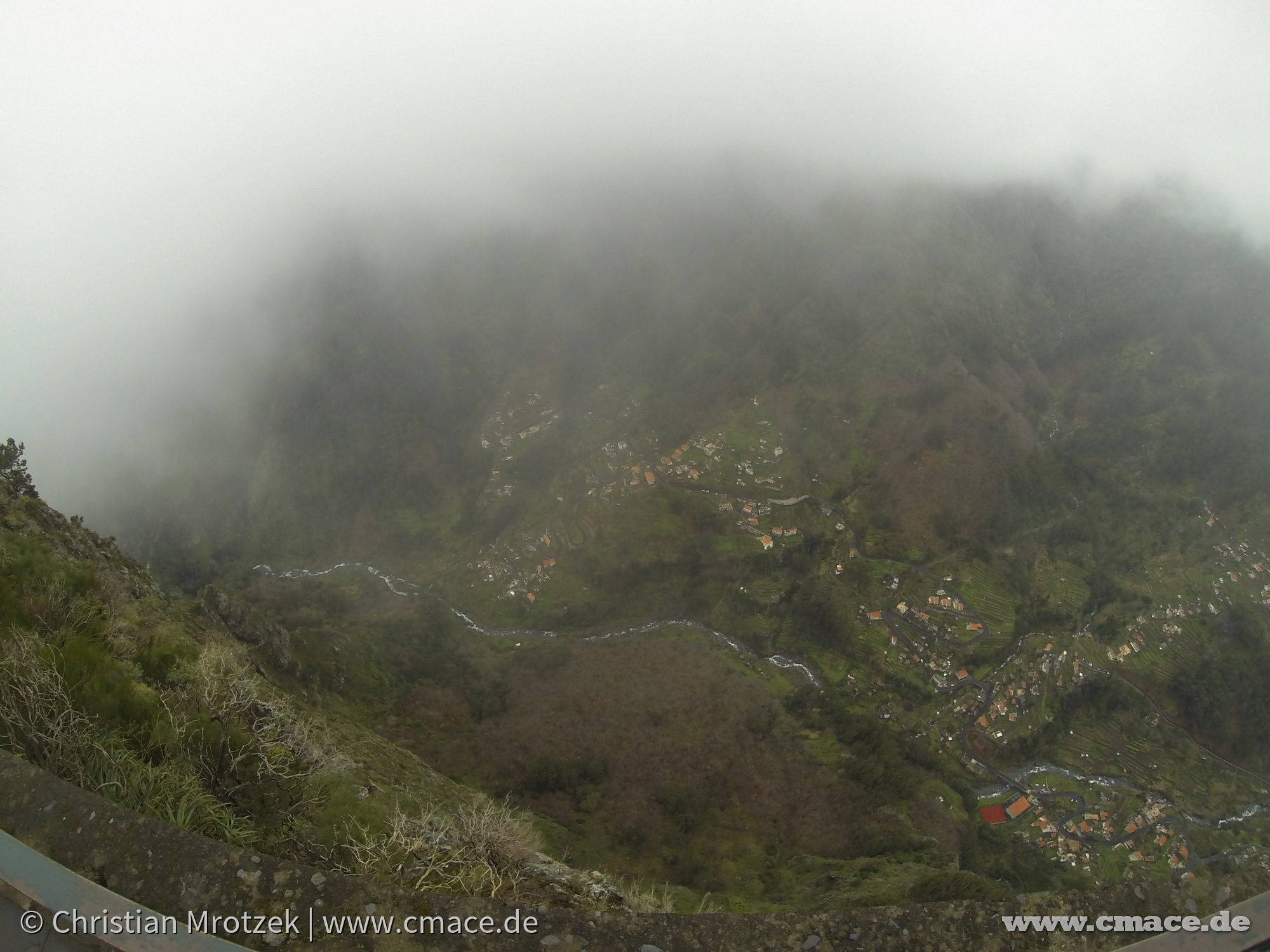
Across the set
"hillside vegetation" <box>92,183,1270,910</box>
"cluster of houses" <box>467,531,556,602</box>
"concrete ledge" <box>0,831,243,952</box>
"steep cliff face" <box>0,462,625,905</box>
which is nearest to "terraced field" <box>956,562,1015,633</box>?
"hillside vegetation" <box>92,183,1270,910</box>

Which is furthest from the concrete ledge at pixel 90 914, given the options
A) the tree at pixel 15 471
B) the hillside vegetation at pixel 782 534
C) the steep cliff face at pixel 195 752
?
the hillside vegetation at pixel 782 534

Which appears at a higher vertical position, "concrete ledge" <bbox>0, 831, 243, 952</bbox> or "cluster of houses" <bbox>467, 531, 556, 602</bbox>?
"concrete ledge" <bbox>0, 831, 243, 952</bbox>

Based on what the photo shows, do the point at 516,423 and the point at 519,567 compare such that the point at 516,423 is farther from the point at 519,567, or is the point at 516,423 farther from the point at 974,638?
the point at 974,638

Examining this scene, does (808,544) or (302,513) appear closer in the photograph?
(808,544)

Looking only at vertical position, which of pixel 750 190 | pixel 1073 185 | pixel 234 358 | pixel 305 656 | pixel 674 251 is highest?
pixel 1073 185

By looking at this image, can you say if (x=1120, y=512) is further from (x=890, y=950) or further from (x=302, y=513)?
(x=302, y=513)

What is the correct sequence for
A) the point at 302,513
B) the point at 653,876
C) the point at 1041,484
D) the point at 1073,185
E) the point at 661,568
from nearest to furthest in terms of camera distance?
1. the point at 653,876
2. the point at 661,568
3. the point at 1041,484
4. the point at 302,513
5. the point at 1073,185

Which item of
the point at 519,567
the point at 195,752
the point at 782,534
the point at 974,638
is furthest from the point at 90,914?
the point at 974,638

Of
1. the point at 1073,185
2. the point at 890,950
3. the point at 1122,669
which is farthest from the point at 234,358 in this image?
the point at 1073,185

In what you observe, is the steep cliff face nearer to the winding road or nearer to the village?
the winding road
